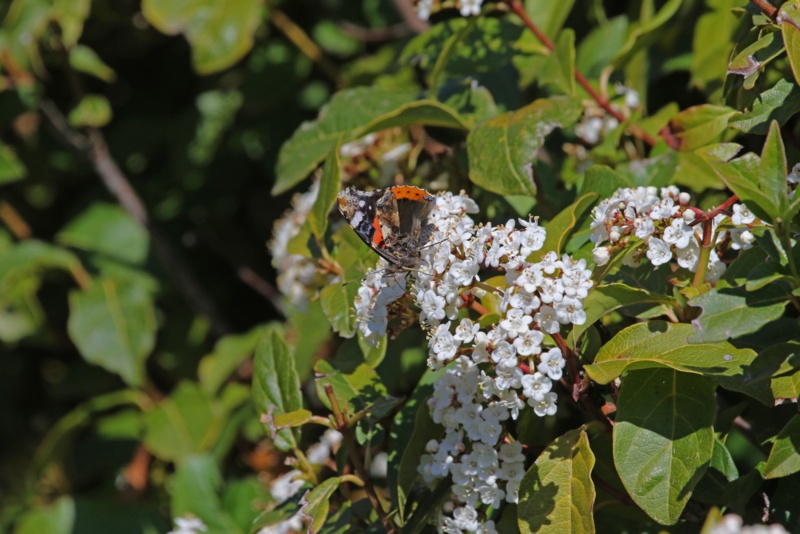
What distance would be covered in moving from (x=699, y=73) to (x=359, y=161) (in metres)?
0.85

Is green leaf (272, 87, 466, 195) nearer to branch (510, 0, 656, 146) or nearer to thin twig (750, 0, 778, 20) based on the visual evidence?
branch (510, 0, 656, 146)

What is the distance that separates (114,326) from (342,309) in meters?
1.52

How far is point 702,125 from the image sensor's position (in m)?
1.66

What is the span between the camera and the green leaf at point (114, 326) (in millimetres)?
2748

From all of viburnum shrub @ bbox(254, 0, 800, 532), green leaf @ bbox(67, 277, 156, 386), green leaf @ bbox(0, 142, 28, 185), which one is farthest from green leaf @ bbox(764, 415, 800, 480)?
green leaf @ bbox(0, 142, 28, 185)

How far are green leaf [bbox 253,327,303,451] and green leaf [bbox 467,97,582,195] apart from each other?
0.54 meters

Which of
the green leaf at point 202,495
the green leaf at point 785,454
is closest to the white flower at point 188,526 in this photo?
the green leaf at point 202,495

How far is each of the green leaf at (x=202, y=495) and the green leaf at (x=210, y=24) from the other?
4.03 ft

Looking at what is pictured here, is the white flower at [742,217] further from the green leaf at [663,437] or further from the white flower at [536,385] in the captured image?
the white flower at [536,385]

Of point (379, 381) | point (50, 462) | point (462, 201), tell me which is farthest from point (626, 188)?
point (50, 462)

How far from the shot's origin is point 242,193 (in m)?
3.32

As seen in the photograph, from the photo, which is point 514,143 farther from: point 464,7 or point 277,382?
point 277,382

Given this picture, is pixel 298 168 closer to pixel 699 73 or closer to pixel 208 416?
Answer: pixel 699 73

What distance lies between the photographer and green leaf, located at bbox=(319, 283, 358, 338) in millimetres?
1546
